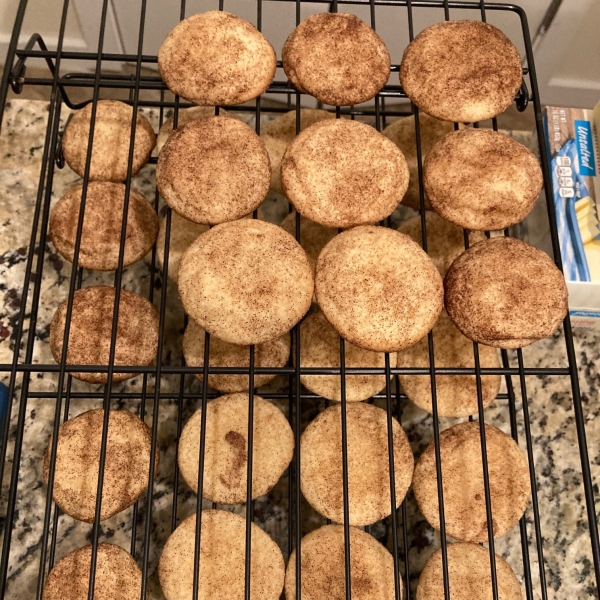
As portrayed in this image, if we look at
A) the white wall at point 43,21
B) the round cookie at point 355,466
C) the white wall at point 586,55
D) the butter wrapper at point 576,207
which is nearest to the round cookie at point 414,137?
the butter wrapper at point 576,207

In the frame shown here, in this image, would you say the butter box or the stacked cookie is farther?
the butter box

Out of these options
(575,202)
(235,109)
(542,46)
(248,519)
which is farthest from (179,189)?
(542,46)

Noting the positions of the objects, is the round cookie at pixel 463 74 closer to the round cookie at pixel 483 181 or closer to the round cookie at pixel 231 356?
the round cookie at pixel 483 181

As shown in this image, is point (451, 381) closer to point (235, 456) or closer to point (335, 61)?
point (235, 456)

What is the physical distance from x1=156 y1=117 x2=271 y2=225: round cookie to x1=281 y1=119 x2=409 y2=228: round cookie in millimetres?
67

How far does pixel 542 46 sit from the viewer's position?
6.31ft

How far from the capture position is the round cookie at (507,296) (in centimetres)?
100

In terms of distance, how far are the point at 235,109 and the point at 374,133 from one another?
49 cm

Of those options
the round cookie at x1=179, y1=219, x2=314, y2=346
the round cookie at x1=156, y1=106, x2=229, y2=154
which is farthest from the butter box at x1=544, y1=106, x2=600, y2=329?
the round cookie at x1=156, y1=106, x2=229, y2=154

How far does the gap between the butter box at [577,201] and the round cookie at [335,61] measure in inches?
18.5

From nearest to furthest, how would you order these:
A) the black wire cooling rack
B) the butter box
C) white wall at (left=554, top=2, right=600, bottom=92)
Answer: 1. the black wire cooling rack
2. the butter box
3. white wall at (left=554, top=2, right=600, bottom=92)

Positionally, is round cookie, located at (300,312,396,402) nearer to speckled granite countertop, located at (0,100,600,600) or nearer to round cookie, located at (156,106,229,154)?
speckled granite countertop, located at (0,100,600,600)

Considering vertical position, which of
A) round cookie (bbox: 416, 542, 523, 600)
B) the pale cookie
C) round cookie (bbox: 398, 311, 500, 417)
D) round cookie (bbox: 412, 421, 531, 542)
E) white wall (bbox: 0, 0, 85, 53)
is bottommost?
round cookie (bbox: 416, 542, 523, 600)

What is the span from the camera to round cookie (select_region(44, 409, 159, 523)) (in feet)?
3.40
